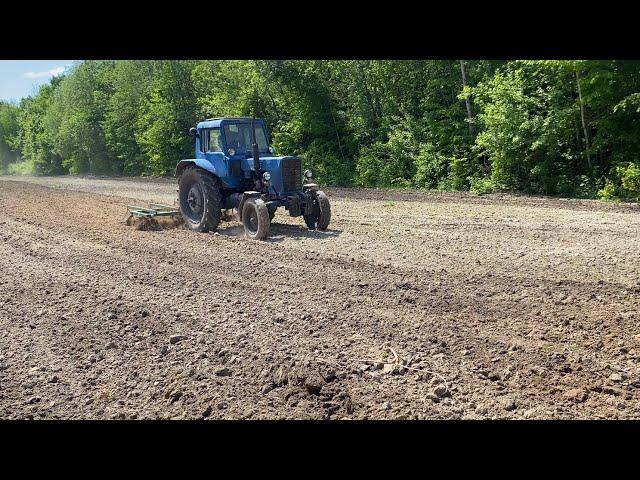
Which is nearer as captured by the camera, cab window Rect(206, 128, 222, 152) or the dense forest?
cab window Rect(206, 128, 222, 152)

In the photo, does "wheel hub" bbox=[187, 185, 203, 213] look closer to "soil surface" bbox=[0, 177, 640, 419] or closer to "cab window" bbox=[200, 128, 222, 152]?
"cab window" bbox=[200, 128, 222, 152]

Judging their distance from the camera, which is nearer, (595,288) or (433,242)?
(595,288)

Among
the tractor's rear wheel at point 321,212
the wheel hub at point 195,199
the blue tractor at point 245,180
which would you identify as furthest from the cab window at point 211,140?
the tractor's rear wheel at point 321,212

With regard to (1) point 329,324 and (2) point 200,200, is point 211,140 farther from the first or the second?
(1) point 329,324

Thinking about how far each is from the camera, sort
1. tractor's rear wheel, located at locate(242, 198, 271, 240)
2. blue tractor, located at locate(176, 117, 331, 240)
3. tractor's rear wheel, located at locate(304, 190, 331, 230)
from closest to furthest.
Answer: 1. tractor's rear wheel, located at locate(242, 198, 271, 240)
2. blue tractor, located at locate(176, 117, 331, 240)
3. tractor's rear wheel, located at locate(304, 190, 331, 230)

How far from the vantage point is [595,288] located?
705 centimetres

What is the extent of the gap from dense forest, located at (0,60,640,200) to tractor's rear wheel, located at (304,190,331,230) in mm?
7373

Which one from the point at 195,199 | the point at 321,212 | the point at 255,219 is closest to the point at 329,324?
the point at 255,219

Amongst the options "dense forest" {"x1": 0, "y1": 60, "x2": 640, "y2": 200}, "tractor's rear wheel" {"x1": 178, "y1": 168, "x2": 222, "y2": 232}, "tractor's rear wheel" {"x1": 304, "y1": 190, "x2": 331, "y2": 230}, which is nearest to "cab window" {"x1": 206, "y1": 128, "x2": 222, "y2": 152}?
"tractor's rear wheel" {"x1": 178, "y1": 168, "x2": 222, "y2": 232}

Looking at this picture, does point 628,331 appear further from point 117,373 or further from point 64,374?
point 64,374

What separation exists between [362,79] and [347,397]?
2035 cm

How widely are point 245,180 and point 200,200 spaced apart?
107cm

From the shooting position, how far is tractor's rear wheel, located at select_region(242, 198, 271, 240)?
10852mm
